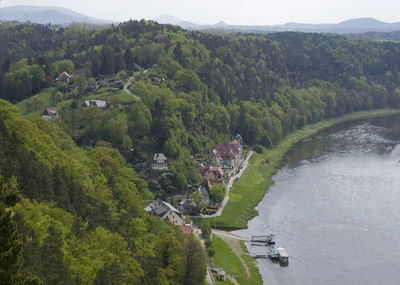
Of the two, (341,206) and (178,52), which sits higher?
(178,52)

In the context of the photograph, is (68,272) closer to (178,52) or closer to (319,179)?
(319,179)

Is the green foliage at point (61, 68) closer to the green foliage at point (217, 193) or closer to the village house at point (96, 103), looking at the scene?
the village house at point (96, 103)

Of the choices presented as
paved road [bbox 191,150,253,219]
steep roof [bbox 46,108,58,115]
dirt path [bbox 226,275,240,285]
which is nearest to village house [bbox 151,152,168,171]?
paved road [bbox 191,150,253,219]

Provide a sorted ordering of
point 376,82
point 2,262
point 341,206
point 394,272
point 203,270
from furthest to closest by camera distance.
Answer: point 376,82
point 341,206
point 394,272
point 203,270
point 2,262

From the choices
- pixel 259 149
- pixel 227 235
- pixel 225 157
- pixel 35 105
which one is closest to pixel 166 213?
pixel 227 235

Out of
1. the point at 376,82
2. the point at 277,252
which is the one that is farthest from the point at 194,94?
the point at 376,82

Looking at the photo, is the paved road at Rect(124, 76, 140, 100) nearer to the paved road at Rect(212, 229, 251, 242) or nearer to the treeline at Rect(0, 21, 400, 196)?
the treeline at Rect(0, 21, 400, 196)
